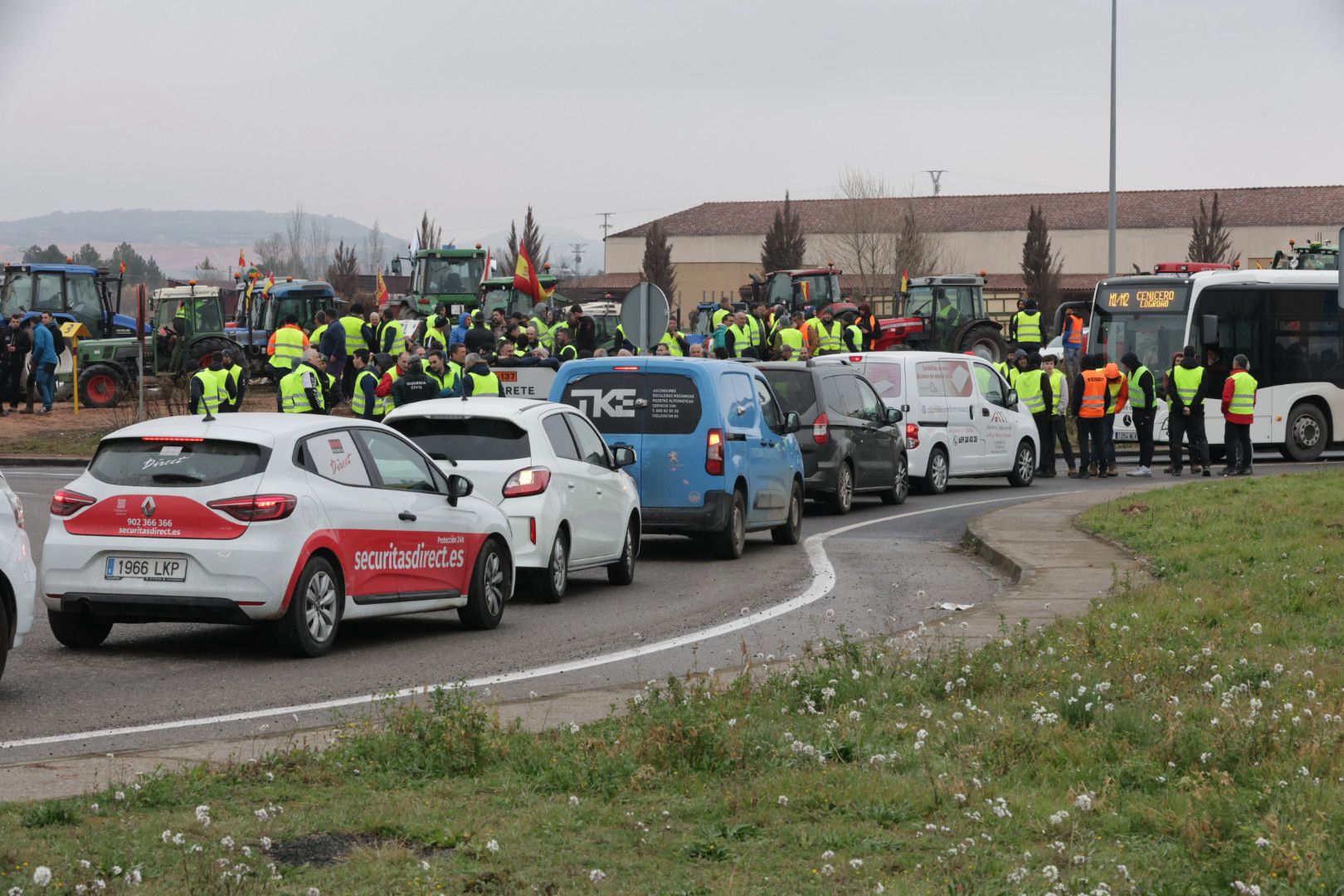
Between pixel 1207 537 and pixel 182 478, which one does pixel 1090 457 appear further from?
pixel 182 478

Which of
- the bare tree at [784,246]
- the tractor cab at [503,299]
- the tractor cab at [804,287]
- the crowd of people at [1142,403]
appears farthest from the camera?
the bare tree at [784,246]

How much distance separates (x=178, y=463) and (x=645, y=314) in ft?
44.3

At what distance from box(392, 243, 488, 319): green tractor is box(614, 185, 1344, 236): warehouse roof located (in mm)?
49589

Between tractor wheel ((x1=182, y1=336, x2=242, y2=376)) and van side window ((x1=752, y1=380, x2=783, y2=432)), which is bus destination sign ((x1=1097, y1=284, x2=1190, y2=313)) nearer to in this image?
van side window ((x1=752, y1=380, x2=783, y2=432))

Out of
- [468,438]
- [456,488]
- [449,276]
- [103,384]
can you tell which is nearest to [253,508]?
[456,488]

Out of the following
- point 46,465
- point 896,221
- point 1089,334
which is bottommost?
point 46,465

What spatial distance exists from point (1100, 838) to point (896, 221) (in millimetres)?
89904

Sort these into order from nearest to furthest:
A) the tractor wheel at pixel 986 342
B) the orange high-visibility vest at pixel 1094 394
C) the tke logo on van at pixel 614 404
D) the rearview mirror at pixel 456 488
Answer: the rearview mirror at pixel 456 488 < the tke logo on van at pixel 614 404 < the orange high-visibility vest at pixel 1094 394 < the tractor wheel at pixel 986 342

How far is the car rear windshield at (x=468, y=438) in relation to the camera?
14.3 m

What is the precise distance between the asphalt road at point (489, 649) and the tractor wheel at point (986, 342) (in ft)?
82.4

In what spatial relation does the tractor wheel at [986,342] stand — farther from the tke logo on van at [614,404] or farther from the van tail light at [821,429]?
the tke logo on van at [614,404]

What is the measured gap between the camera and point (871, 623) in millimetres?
13016

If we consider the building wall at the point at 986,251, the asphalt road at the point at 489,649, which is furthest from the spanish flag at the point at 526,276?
the building wall at the point at 986,251

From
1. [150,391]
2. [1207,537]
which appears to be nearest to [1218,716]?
[1207,537]
